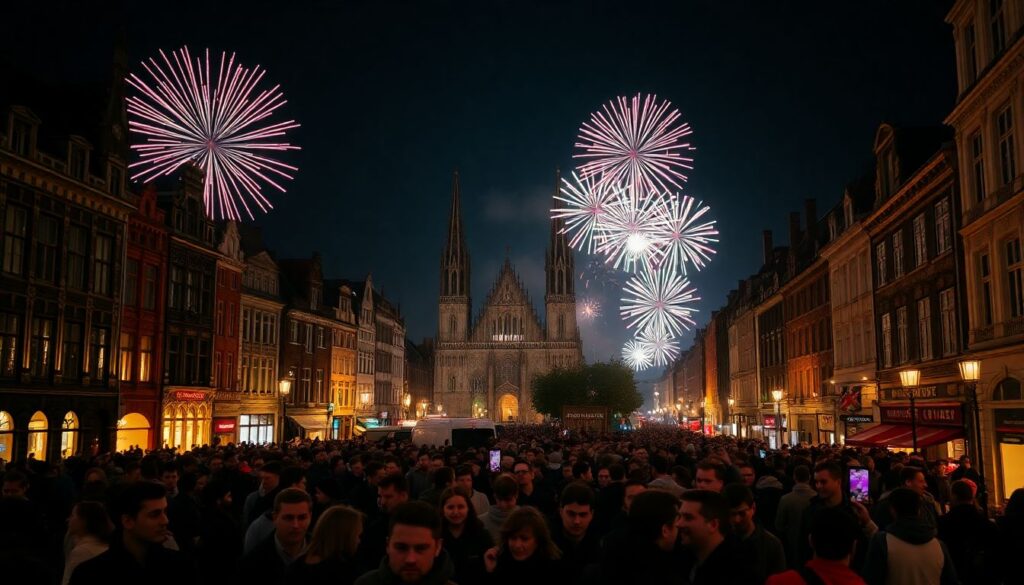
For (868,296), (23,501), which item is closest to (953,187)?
(868,296)

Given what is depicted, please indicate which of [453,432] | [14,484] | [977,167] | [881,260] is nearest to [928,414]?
[881,260]

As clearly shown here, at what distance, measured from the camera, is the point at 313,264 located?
60.7 metres

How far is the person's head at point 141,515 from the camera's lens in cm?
551

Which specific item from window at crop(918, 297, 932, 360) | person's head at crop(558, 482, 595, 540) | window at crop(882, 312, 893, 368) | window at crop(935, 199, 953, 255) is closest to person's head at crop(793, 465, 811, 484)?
person's head at crop(558, 482, 595, 540)

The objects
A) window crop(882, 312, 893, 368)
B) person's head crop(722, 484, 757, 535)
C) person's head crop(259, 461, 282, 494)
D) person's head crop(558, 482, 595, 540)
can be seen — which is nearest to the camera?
person's head crop(722, 484, 757, 535)

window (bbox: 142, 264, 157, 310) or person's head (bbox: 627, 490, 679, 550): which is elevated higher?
window (bbox: 142, 264, 157, 310)

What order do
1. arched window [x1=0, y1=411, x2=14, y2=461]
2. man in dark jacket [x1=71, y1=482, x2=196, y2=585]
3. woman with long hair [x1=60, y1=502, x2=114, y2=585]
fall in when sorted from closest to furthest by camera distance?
man in dark jacket [x1=71, y1=482, x2=196, y2=585] < woman with long hair [x1=60, y1=502, x2=114, y2=585] < arched window [x1=0, y1=411, x2=14, y2=461]

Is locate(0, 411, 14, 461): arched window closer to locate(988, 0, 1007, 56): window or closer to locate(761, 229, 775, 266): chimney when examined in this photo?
locate(988, 0, 1007, 56): window

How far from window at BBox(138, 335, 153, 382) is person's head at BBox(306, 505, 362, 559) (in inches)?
1427

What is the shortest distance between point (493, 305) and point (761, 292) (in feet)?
214

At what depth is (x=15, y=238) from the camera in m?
30.0

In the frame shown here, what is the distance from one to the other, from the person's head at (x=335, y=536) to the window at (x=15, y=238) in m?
28.6

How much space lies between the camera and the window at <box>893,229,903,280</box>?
33000 millimetres

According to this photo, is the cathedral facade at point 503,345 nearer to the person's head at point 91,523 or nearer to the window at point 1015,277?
the window at point 1015,277
